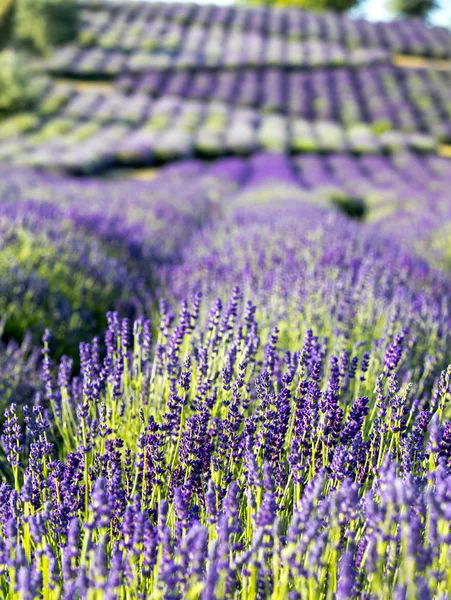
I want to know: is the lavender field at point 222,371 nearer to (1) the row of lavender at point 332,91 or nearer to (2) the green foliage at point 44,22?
(1) the row of lavender at point 332,91

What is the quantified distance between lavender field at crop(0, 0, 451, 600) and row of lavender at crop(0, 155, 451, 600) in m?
0.01

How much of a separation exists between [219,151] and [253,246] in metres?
11.1

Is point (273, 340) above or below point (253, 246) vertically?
above

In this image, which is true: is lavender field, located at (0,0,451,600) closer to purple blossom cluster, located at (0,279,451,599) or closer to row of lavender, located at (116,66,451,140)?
purple blossom cluster, located at (0,279,451,599)

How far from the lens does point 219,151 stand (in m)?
15.1

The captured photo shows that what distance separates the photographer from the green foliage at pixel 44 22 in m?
20.0

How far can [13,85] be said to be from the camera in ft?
53.8

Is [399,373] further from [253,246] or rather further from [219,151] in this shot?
[219,151]

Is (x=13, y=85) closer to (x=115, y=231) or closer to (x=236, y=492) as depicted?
(x=115, y=231)

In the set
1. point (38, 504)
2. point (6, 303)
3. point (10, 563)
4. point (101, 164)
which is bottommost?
point (101, 164)

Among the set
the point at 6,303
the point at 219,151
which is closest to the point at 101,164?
the point at 219,151

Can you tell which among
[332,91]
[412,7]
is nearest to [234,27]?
[332,91]

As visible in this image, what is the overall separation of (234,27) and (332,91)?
7.63 meters

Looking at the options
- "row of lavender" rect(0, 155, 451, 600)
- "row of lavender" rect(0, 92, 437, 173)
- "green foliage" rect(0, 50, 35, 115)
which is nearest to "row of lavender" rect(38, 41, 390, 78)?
"row of lavender" rect(0, 92, 437, 173)
